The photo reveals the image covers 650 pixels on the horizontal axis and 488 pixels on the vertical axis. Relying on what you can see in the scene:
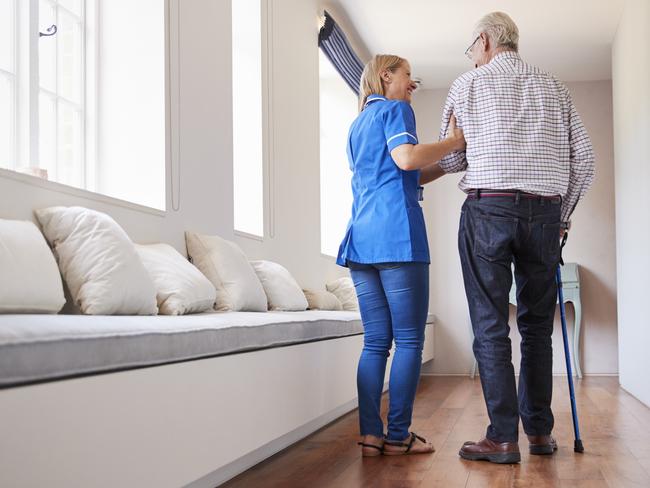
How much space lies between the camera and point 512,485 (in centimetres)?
246

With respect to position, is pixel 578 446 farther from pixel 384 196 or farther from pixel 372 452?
pixel 384 196

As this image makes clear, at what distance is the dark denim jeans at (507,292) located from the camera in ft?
9.24

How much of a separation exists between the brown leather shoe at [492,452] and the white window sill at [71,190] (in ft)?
4.50

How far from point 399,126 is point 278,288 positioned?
1.20m

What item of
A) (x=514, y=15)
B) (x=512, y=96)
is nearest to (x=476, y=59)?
(x=512, y=96)

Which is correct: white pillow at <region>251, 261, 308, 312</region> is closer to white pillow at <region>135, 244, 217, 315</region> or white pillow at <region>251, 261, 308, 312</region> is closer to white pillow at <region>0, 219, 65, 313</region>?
white pillow at <region>135, 244, 217, 315</region>

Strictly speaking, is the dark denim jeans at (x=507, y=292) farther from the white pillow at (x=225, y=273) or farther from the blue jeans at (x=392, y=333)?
the white pillow at (x=225, y=273)

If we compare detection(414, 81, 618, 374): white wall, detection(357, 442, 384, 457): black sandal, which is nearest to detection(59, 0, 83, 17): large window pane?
detection(357, 442, 384, 457): black sandal

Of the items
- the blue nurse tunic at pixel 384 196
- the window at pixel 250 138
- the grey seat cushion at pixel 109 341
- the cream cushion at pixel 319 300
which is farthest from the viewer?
the cream cushion at pixel 319 300

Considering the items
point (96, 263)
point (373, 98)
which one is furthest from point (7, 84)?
point (373, 98)

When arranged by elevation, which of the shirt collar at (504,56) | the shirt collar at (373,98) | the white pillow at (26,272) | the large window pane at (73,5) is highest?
the large window pane at (73,5)

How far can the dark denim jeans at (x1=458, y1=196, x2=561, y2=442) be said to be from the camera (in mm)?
2816

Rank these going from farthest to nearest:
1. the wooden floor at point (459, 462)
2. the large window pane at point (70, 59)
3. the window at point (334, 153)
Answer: the window at point (334, 153) → the large window pane at point (70, 59) → the wooden floor at point (459, 462)

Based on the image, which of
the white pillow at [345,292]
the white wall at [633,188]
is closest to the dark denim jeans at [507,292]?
the white wall at [633,188]
